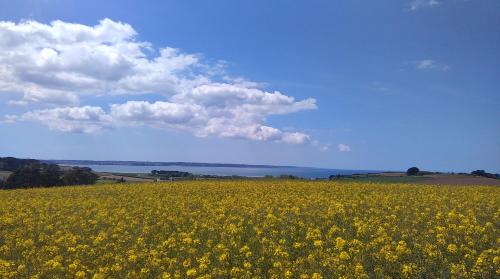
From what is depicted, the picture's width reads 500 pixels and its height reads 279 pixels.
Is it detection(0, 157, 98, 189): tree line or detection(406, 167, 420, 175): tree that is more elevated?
detection(406, 167, 420, 175): tree

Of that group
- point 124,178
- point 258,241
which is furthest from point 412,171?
point 258,241

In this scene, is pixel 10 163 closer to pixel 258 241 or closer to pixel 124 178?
pixel 124 178

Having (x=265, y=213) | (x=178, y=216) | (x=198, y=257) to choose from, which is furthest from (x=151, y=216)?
(x=198, y=257)

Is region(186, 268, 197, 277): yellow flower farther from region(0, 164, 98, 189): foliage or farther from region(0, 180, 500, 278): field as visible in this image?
region(0, 164, 98, 189): foliage

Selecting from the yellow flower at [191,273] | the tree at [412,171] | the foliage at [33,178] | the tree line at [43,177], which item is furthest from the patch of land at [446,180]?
the foliage at [33,178]

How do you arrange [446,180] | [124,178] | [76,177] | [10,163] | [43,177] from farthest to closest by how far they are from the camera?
[10,163], [124,178], [76,177], [43,177], [446,180]

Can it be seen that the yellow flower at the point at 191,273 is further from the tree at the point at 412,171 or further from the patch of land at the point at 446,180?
the tree at the point at 412,171

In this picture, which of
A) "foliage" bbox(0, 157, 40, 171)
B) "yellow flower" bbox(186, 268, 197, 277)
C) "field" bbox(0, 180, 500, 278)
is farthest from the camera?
"foliage" bbox(0, 157, 40, 171)

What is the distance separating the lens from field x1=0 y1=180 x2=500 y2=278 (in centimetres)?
1002

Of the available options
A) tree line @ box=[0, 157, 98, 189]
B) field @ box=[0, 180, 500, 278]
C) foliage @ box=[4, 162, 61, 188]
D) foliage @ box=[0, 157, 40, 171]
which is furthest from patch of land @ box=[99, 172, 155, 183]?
field @ box=[0, 180, 500, 278]

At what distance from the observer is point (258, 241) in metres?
12.8

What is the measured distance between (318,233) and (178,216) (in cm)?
613

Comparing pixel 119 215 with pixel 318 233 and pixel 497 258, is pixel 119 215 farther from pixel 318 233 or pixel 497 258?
pixel 497 258

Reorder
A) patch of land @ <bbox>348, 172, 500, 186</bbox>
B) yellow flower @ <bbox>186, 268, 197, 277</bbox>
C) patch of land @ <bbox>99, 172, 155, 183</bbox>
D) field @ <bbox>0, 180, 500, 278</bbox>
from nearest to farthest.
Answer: yellow flower @ <bbox>186, 268, 197, 277</bbox> → field @ <bbox>0, 180, 500, 278</bbox> → patch of land @ <bbox>348, 172, 500, 186</bbox> → patch of land @ <bbox>99, 172, 155, 183</bbox>
